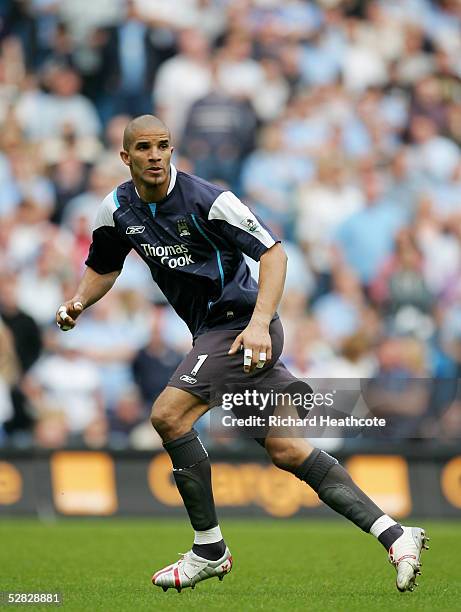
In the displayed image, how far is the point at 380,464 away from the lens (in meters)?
12.1

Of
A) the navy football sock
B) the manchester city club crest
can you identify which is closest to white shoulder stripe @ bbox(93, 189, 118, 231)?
the manchester city club crest

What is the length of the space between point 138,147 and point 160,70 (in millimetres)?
10492

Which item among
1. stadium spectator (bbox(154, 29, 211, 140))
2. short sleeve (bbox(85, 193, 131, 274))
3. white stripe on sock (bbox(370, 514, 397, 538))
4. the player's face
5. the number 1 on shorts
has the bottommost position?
white stripe on sock (bbox(370, 514, 397, 538))

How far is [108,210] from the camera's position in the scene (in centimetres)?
686

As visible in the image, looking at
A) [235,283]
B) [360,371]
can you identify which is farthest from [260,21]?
→ [235,283]

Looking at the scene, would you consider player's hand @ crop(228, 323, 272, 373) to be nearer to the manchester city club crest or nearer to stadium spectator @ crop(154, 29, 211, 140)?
the manchester city club crest

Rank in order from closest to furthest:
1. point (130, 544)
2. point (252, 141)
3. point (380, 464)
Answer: point (130, 544), point (380, 464), point (252, 141)

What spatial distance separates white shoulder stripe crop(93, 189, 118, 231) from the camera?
22.4 ft

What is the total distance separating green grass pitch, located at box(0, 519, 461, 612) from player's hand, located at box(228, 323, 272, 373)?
1133 millimetres

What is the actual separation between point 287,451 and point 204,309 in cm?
87

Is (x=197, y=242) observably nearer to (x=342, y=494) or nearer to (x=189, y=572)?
(x=342, y=494)

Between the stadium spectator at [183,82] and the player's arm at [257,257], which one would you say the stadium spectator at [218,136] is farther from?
the player's arm at [257,257]

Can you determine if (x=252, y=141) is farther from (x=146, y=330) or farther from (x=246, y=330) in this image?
(x=246, y=330)

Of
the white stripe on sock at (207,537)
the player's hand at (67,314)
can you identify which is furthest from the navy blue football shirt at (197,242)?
the white stripe on sock at (207,537)
